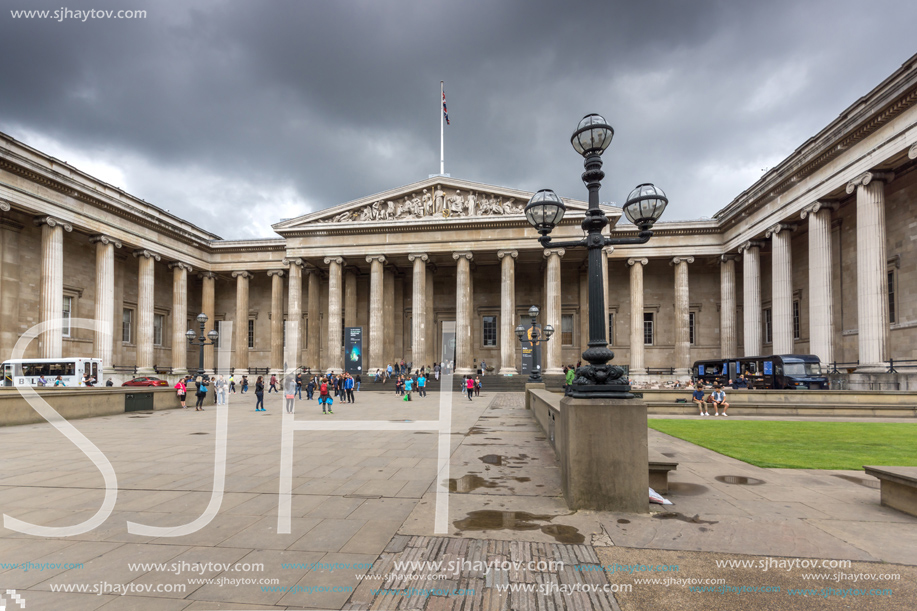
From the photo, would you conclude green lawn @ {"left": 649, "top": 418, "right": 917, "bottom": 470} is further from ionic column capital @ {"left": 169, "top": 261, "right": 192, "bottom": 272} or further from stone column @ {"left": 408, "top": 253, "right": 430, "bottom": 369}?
ionic column capital @ {"left": 169, "top": 261, "right": 192, "bottom": 272}

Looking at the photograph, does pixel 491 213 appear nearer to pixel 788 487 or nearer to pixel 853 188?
pixel 853 188

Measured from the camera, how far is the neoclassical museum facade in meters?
26.0

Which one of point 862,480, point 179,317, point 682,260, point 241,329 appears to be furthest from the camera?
point 241,329

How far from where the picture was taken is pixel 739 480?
7684 millimetres

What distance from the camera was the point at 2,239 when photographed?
30.9 metres

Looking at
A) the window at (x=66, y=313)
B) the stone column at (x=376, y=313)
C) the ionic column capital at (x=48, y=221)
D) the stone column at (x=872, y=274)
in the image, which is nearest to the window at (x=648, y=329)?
the stone column at (x=872, y=274)

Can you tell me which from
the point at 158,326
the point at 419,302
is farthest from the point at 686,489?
the point at 158,326

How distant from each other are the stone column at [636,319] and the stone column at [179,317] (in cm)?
3711

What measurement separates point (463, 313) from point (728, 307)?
21.0 metres

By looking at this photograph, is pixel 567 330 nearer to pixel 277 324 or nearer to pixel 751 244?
pixel 751 244

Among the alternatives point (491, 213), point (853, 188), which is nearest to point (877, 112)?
point (853, 188)

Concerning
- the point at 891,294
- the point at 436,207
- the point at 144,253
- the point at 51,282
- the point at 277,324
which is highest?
the point at 436,207

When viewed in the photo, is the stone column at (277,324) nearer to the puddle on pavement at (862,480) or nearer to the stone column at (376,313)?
the stone column at (376,313)

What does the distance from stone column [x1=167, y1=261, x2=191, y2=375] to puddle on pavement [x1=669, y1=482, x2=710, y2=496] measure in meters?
42.7
